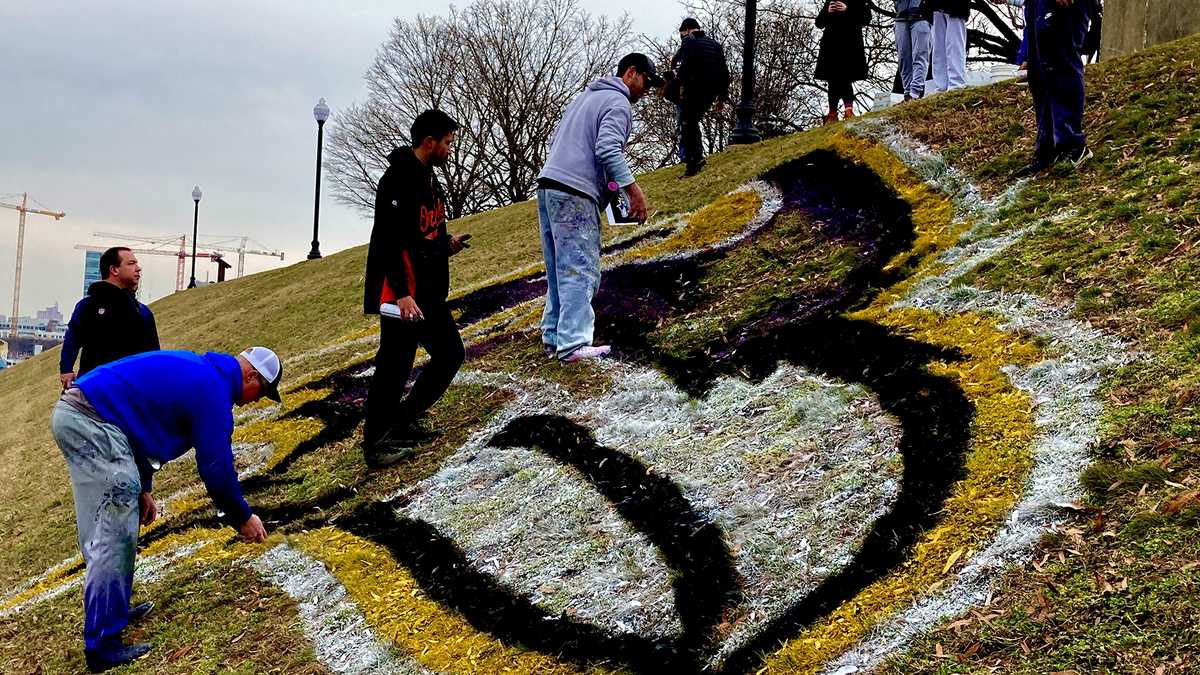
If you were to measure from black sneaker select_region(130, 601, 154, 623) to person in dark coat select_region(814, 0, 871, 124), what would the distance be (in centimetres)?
988

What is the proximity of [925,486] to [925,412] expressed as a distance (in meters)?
0.79

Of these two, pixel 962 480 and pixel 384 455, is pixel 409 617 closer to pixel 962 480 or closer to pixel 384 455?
pixel 384 455

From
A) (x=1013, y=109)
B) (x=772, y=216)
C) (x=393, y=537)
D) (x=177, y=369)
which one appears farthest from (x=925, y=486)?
(x=1013, y=109)

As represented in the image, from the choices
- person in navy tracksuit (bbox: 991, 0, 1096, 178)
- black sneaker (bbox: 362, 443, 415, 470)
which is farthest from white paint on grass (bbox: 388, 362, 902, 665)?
person in navy tracksuit (bbox: 991, 0, 1096, 178)

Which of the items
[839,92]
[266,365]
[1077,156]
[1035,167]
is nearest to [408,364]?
[266,365]

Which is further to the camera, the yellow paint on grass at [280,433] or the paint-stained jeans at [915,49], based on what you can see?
the paint-stained jeans at [915,49]

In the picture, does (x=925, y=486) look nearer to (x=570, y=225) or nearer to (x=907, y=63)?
(x=570, y=225)

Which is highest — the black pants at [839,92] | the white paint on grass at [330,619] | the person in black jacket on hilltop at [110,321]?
the black pants at [839,92]

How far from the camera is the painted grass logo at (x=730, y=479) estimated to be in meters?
3.94

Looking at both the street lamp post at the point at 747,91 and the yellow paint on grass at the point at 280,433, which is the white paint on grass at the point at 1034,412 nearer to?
the yellow paint on grass at the point at 280,433

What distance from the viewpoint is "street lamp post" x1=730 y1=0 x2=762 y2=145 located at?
1319cm

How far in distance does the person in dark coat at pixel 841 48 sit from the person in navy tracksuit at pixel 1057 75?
14.1 feet

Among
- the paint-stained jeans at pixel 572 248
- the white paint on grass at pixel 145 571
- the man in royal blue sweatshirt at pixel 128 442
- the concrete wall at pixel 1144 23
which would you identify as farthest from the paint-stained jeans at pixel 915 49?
the man in royal blue sweatshirt at pixel 128 442

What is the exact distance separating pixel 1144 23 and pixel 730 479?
379 inches
